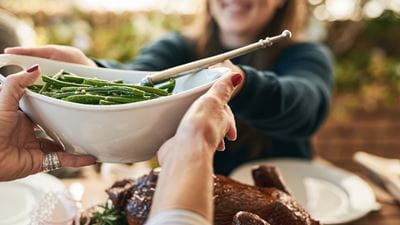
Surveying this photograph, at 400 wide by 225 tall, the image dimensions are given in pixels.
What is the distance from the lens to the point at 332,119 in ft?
9.09

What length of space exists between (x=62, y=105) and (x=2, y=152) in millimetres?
189

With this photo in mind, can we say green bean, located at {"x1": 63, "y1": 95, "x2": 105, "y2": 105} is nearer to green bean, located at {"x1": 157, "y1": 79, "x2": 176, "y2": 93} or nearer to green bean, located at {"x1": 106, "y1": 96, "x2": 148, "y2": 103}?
green bean, located at {"x1": 106, "y1": 96, "x2": 148, "y2": 103}

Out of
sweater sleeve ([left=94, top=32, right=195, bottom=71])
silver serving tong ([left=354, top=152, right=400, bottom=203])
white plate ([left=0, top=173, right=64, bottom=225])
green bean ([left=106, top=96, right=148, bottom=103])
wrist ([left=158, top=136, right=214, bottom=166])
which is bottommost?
white plate ([left=0, top=173, right=64, bottom=225])

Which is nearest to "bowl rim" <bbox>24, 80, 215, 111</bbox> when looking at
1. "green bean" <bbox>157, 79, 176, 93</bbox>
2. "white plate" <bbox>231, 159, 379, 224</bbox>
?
"green bean" <bbox>157, 79, 176, 93</bbox>

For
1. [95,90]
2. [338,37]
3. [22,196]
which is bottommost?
[22,196]

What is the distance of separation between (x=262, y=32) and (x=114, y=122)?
98cm

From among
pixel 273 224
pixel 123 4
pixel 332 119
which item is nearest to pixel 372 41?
pixel 332 119

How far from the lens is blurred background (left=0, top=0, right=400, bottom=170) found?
2.70 metres

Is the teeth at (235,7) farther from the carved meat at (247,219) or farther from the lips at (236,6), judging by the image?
the carved meat at (247,219)

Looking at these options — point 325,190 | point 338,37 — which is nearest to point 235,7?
point 325,190

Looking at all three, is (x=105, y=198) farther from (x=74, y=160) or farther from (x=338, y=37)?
(x=338, y=37)

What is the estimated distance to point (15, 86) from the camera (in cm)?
80

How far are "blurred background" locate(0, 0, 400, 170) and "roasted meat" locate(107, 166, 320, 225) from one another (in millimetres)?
1704

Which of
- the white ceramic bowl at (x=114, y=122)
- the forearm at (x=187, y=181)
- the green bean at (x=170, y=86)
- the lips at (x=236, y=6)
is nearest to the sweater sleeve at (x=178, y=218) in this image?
the forearm at (x=187, y=181)
